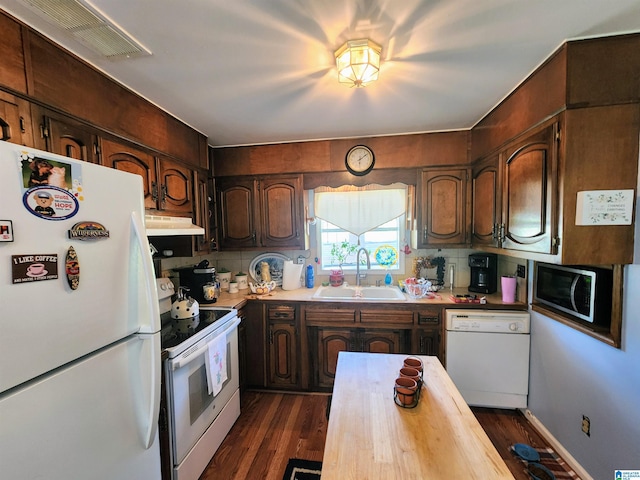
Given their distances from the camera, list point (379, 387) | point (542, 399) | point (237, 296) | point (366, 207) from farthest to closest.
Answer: point (366, 207) → point (237, 296) → point (542, 399) → point (379, 387)

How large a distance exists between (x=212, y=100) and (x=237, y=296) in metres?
1.64

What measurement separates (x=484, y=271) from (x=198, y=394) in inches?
96.0

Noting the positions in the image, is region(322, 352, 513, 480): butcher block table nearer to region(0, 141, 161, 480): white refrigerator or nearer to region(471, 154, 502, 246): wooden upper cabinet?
region(0, 141, 161, 480): white refrigerator

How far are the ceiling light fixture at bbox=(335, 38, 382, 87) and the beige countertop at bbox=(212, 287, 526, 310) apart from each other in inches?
67.2

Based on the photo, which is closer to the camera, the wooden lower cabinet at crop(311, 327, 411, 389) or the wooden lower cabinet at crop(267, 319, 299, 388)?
the wooden lower cabinet at crop(311, 327, 411, 389)

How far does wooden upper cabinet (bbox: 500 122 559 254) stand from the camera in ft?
4.75

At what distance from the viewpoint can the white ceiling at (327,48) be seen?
1082mm

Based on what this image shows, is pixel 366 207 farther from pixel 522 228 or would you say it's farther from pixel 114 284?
pixel 114 284

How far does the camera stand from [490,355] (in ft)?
7.07

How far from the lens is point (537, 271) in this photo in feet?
6.68

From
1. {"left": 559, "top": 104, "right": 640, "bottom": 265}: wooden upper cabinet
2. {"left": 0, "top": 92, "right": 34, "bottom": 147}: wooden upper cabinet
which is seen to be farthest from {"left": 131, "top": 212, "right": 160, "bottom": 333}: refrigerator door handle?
{"left": 559, "top": 104, "right": 640, "bottom": 265}: wooden upper cabinet

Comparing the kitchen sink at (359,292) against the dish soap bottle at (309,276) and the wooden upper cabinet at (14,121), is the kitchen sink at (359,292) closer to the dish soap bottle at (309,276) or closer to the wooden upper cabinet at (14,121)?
the dish soap bottle at (309,276)

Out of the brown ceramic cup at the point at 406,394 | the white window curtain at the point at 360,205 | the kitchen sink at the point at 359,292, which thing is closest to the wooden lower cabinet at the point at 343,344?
the kitchen sink at the point at 359,292

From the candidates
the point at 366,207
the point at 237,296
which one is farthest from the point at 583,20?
the point at 237,296
